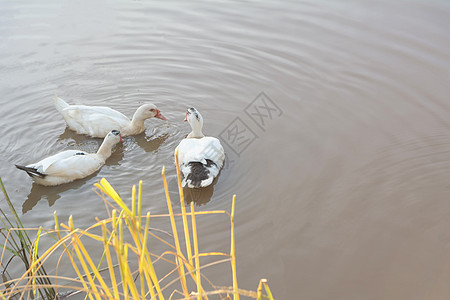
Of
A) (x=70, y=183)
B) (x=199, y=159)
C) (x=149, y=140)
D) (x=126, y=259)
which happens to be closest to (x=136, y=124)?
(x=149, y=140)

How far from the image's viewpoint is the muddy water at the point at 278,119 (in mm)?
4012

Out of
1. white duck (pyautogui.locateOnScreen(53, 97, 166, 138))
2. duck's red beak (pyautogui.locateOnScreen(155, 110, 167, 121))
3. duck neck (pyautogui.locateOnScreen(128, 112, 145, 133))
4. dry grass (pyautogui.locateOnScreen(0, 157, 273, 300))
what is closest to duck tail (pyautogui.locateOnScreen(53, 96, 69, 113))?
white duck (pyautogui.locateOnScreen(53, 97, 166, 138))

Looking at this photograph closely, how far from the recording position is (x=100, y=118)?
221 inches

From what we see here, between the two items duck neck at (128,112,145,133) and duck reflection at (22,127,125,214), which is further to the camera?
duck neck at (128,112,145,133)

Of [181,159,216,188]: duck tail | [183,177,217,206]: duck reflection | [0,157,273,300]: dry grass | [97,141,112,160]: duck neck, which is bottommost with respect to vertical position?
[183,177,217,206]: duck reflection

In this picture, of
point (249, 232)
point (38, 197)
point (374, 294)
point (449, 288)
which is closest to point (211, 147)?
point (249, 232)

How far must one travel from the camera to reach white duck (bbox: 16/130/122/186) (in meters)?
4.72

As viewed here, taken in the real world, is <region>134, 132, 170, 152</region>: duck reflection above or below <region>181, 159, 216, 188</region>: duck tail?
below

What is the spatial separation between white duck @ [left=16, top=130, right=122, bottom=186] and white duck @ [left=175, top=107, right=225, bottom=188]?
994mm

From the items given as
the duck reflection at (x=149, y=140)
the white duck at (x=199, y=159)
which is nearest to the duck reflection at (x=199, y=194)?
the white duck at (x=199, y=159)

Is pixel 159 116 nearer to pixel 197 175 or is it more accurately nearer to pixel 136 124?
pixel 136 124

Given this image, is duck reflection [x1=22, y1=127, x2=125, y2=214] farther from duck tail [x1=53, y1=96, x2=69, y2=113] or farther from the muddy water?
duck tail [x1=53, y1=96, x2=69, y2=113]

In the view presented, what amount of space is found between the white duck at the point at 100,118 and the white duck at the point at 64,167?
499 millimetres

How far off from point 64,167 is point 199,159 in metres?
1.43
